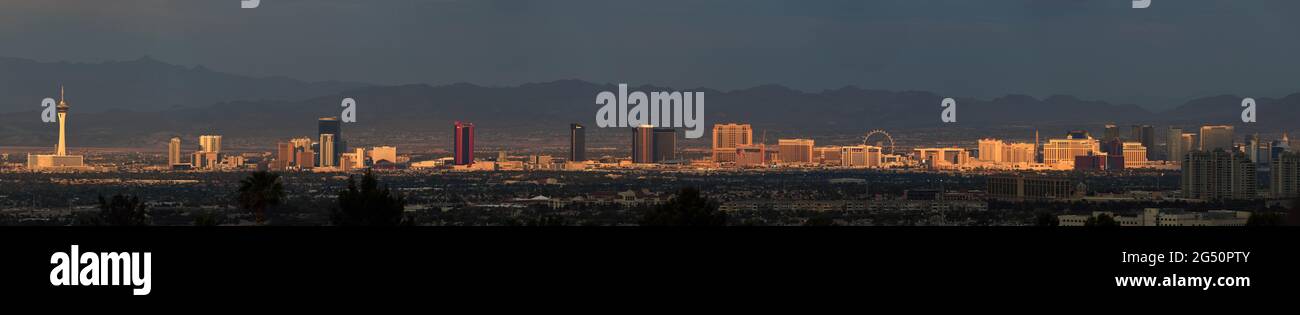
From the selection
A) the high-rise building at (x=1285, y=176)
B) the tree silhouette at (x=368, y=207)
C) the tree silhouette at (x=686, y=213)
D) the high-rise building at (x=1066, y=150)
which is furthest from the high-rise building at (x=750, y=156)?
the tree silhouette at (x=368, y=207)

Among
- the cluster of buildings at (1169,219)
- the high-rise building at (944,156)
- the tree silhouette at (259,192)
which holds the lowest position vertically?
the cluster of buildings at (1169,219)

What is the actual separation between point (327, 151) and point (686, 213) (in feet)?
466

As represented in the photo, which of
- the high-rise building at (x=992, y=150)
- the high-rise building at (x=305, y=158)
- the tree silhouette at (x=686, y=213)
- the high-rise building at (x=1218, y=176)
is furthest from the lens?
the high-rise building at (x=992, y=150)

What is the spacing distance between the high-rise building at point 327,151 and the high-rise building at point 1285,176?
8842 centimetres

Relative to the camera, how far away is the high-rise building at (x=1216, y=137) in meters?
182

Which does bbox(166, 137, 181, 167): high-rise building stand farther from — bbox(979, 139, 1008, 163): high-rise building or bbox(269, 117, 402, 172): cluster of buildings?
bbox(979, 139, 1008, 163): high-rise building

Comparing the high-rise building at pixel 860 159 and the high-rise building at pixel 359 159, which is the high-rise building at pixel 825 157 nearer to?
the high-rise building at pixel 860 159

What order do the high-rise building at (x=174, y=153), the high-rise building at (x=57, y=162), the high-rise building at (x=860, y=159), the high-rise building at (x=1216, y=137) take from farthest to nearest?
the high-rise building at (x=860, y=159), the high-rise building at (x=174, y=153), the high-rise building at (x=1216, y=137), the high-rise building at (x=57, y=162)

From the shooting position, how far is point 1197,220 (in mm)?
98438

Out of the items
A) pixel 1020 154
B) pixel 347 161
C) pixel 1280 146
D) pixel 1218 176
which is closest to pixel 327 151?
pixel 347 161

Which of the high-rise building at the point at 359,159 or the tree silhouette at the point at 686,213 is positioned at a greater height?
the high-rise building at the point at 359,159
